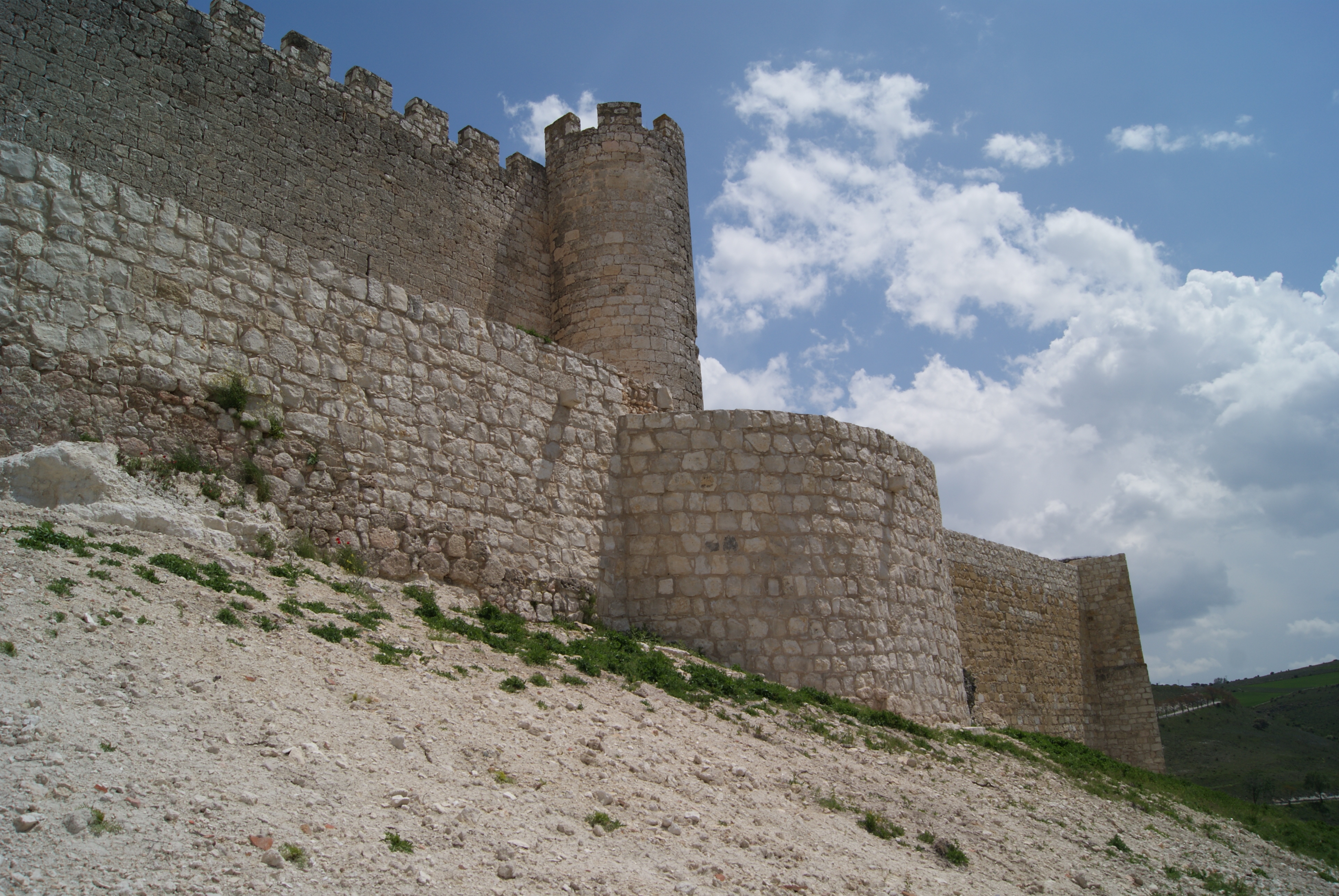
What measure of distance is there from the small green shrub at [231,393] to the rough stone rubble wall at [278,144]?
3059 mm

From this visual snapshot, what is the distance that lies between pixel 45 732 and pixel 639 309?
12.7 metres

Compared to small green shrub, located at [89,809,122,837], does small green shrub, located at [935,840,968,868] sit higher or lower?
lower

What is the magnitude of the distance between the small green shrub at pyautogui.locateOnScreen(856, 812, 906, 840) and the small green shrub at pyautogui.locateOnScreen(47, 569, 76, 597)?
5.28 metres

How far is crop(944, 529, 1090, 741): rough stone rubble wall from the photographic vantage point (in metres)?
18.8

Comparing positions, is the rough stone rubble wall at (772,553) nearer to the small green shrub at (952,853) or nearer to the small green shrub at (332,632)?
the small green shrub at (952,853)

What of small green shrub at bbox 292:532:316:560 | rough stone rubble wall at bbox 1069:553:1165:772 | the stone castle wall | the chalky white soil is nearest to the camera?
the chalky white soil

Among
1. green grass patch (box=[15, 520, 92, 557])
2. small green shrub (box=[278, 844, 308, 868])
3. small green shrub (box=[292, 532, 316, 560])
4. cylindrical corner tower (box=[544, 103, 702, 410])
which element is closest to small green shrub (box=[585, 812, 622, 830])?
small green shrub (box=[278, 844, 308, 868])

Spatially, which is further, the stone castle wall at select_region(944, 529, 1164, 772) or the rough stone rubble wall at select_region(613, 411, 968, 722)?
the stone castle wall at select_region(944, 529, 1164, 772)

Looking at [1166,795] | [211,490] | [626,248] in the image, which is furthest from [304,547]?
[1166,795]

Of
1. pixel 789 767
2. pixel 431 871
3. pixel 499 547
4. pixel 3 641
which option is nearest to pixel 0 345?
pixel 3 641

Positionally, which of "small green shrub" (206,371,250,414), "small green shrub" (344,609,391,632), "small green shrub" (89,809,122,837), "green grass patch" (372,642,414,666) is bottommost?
"small green shrub" (89,809,122,837)

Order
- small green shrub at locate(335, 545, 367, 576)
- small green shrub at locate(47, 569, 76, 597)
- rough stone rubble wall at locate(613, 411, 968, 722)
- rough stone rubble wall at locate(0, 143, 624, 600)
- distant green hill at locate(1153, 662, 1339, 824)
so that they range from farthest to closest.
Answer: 1. distant green hill at locate(1153, 662, 1339, 824)
2. rough stone rubble wall at locate(613, 411, 968, 722)
3. small green shrub at locate(335, 545, 367, 576)
4. rough stone rubble wall at locate(0, 143, 624, 600)
5. small green shrub at locate(47, 569, 76, 597)

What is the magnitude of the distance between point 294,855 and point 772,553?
7.24m

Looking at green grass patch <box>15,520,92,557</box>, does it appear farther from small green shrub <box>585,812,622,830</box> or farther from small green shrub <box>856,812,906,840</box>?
→ small green shrub <box>856,812,906,840</box>
